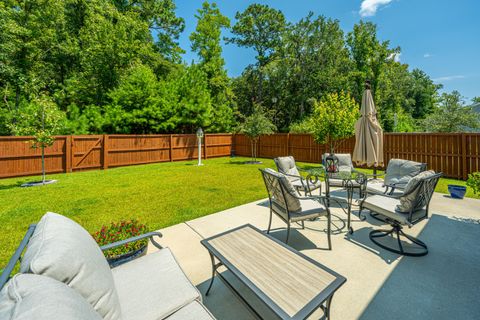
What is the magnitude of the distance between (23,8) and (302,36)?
2182 centimetres

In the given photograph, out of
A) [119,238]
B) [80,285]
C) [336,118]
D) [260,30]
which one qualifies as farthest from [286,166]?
[260,30]

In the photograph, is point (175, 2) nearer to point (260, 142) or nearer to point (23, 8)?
point (23, 8)

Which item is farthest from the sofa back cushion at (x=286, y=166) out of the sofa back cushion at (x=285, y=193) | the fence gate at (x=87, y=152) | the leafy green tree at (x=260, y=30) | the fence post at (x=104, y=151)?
the leafy green tree at (x=260, y=30)

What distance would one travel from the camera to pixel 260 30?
2172cm

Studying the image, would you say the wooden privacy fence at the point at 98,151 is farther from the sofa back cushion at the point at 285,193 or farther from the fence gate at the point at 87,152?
the sofa back cushion at the point at 285,193

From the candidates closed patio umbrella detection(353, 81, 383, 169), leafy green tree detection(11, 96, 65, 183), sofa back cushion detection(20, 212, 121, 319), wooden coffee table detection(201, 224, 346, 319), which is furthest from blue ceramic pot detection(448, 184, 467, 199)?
leafy green tree detection(11, 96, 65, 183)

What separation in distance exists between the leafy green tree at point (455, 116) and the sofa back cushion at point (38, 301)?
44.0 ft

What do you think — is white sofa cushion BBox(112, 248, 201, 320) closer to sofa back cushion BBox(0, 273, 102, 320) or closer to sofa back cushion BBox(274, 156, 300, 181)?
sofa back cushion BBox(0, 273, 102, 320)

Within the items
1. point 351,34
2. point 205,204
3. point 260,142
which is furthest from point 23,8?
point 351,34

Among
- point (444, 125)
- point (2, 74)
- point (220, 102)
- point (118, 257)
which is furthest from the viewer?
point (220, 102)

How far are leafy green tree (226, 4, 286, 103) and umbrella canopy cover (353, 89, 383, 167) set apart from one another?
1870cm

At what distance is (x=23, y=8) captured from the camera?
41.8 feet

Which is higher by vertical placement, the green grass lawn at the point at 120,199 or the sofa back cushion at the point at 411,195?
the sofa back cushion at the point at 411,195

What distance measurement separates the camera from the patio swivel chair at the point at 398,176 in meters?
4.26
